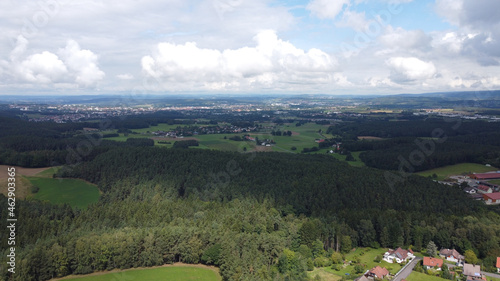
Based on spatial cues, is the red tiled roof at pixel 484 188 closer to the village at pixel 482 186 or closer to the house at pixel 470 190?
the village at pixel 482 186

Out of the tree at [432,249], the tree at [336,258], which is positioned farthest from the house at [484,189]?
the tree at [336,258]

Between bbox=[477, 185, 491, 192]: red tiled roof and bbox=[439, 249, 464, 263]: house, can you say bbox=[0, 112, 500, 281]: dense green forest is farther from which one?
bbox=[477, 185, 491, 192]: red tiled roof

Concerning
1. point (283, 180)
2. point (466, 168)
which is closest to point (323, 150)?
point (466, 168)

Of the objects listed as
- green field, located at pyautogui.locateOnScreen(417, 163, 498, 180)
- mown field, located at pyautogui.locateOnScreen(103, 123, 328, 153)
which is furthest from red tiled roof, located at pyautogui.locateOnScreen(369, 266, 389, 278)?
mown field, located at pyautogui.locateOnScreen(103, 123, 328, 153)

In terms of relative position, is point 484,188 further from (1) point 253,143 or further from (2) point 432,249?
(1) point 253,143

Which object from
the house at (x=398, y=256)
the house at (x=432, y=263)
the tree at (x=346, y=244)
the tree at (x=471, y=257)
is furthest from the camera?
the tree at (x=346, y=244)

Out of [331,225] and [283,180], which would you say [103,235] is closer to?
[331,225]
